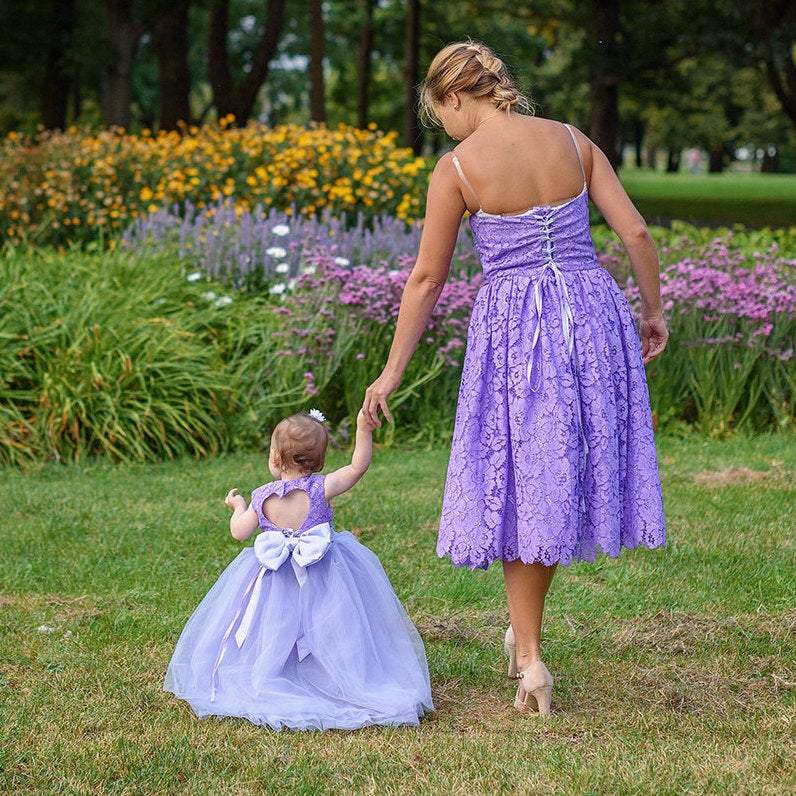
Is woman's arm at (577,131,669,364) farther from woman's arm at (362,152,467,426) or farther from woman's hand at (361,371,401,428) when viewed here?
woman's hand at (361,371,401,428)

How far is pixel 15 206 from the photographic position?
465 inches

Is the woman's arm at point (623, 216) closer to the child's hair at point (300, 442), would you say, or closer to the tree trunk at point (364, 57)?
the child's hair at point (300, 442)

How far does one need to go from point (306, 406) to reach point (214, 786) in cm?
460

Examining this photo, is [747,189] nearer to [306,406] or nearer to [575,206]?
[306,406]

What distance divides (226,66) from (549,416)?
21.9m

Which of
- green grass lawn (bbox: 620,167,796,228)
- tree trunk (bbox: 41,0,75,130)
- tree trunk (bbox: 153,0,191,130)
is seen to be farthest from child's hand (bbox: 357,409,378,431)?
tree trunk (bbox: 41,0,75,130)

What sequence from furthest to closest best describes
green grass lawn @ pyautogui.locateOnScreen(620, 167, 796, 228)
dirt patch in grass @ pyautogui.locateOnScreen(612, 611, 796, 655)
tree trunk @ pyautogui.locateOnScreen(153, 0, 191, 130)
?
1. green grass lawn @ pyautogui.locateOnScreen(620, 167, 796, 228)
2. tree trunk @ pyautogui.locateOnScreen(153, 0, 191, 130)
3. dirt patch in grass @ pyautogui.locateOnScreen(612, 611, 796, 655)

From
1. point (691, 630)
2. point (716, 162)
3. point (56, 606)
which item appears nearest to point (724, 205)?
point (691, 630)

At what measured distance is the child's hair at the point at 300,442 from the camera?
3668mm

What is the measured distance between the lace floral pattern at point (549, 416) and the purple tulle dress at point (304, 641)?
0.32 m

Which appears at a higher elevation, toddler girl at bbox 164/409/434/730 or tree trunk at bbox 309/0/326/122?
tree trunk at bbox 309/0/326/122

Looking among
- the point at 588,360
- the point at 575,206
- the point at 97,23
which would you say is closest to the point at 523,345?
the point at 588,360

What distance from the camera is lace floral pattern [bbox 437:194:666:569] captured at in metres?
3.50

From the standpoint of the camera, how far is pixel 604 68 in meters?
22.0
